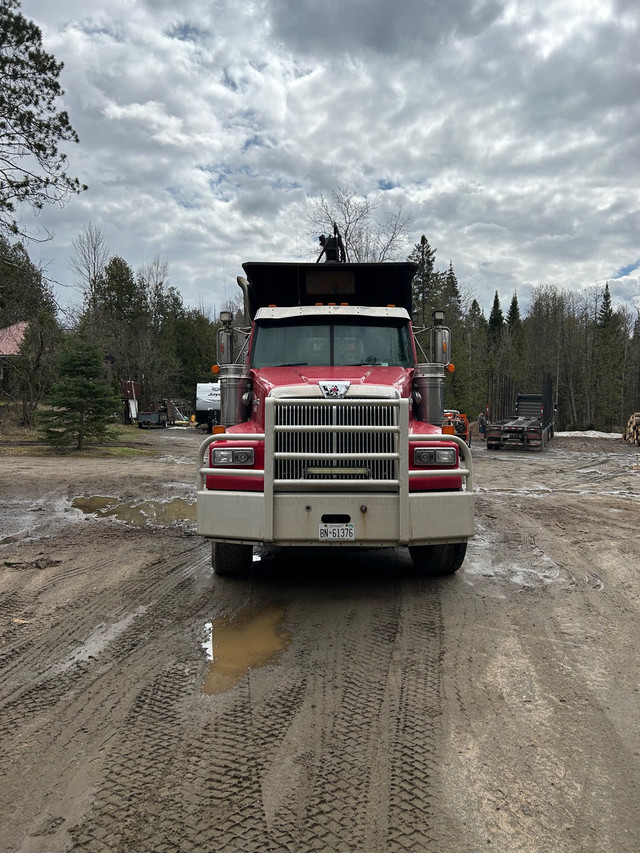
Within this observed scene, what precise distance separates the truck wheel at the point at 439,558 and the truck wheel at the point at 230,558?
159 cm

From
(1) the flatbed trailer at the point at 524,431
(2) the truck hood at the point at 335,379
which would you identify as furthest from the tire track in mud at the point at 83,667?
(1) the flatbed trailer at the point at 524,431

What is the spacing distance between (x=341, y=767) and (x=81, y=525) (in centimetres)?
644

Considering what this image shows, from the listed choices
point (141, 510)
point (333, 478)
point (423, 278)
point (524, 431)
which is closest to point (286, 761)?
point (333, 478)

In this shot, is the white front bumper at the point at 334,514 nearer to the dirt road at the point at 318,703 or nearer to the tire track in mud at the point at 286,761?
the dirt road at the point at 318,703

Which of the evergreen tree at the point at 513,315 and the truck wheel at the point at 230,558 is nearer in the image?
the truck wheel at the point at 230,558

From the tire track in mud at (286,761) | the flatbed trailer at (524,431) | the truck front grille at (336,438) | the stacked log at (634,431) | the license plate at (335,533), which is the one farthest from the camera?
the stacked log at (634,431)

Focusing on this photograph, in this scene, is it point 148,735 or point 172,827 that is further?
point 148,735

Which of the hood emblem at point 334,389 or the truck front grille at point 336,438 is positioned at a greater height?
the hood emblem at point 334,389

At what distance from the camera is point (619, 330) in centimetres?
4928

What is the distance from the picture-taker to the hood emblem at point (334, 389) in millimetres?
5176

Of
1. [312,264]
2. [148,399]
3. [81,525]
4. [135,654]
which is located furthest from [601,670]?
[148,399]

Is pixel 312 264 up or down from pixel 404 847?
up

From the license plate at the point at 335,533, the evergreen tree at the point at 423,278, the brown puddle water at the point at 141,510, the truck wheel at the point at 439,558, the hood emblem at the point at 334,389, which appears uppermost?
the evergreen tree at the point at 423,278

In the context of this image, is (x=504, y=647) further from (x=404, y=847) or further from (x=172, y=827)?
(x=172, y=827)
